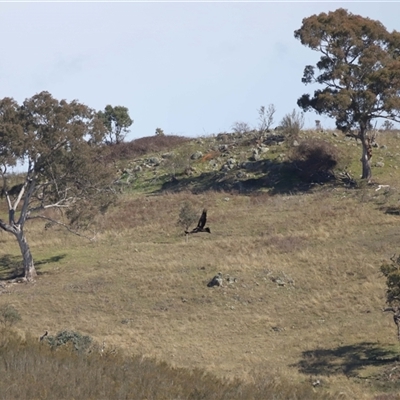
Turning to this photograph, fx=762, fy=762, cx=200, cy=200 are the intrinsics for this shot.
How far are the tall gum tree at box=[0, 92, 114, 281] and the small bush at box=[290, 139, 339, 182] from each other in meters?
22.9

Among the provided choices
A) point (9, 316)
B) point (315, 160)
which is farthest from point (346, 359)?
point (315, 160)

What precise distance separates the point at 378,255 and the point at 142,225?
17.3 metres

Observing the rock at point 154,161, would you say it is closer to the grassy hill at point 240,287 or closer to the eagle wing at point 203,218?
the grassy hill at point 240,287

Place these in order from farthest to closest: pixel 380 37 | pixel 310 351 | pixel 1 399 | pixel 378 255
Result: pixel 380 37
pixel 378 255
pixel 310 351
pixel 1 399

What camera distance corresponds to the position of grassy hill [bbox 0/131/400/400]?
2481 centimetres

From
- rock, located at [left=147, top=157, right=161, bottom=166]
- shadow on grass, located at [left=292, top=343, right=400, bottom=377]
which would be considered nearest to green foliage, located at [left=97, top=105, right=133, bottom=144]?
rock, located at [left=147, top=157, right=161, bottom=166]

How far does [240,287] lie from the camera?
120 feet

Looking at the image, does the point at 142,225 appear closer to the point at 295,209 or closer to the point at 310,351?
the point at 295,209

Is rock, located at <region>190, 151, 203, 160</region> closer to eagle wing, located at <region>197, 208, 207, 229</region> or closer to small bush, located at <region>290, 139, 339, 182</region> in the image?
small bush, located at <region>290, 139, 339, 182</region>

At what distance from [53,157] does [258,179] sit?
2447 centimetres

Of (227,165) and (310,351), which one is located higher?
(227,165)

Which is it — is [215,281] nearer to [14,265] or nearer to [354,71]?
[14,265]

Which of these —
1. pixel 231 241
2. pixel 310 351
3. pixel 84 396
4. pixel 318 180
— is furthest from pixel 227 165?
pixel 84 396

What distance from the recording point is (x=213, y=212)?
5281cm
